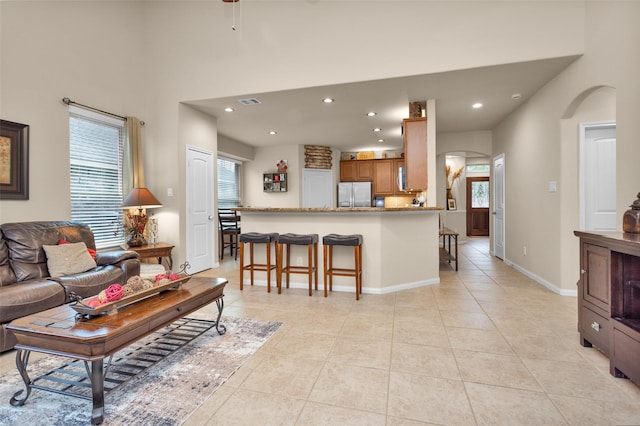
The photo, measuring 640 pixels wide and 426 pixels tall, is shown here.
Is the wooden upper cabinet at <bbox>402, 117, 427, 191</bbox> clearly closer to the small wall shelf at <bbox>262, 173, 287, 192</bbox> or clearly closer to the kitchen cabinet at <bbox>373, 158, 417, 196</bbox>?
the kitchen cabinet at <bbox>373, 158, 417, 196</bbox>

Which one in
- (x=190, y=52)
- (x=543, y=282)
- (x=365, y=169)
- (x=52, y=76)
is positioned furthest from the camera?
(x=365, y=169)

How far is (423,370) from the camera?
82.0 inches

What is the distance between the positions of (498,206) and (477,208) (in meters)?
4.61

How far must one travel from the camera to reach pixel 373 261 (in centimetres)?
391

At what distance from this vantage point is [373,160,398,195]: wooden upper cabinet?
7998 millimetres

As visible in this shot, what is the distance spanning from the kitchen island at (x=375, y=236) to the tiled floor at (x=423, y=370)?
1.78ft

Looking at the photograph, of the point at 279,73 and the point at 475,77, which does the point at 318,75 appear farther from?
the point at 475,77

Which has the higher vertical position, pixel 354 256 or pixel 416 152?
pixel 416 152

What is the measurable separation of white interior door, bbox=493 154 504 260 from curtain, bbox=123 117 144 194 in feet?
20.3

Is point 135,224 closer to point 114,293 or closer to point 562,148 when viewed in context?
point 114,293

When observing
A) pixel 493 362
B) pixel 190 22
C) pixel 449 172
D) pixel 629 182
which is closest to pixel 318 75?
pixel 190 22

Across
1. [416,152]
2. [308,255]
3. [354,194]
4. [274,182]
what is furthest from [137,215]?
[354,194]

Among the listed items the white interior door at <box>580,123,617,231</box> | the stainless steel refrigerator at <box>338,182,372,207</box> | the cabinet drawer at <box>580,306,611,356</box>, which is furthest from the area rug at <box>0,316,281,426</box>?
the stainless steel refrigerator at <box>338,182,372,207</box>

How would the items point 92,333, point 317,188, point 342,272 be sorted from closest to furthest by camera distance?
point 92,333, point 342,272, point 317,188
